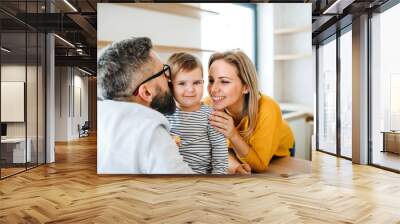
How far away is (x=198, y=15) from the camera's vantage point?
6238 mm

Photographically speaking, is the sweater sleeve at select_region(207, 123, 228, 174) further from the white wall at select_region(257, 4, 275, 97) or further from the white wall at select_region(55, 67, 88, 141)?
the white wall at select_region(55, 67, 88, 141)

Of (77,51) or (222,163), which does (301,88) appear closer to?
(222,163)

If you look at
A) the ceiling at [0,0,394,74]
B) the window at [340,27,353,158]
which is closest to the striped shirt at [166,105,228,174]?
the ceiling at [0,0,394,74]

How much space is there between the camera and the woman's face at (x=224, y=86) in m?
6.06

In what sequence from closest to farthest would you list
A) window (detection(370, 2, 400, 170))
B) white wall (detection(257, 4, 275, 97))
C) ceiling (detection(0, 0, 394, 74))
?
white wall (detection(257, 4, 275, 97)) < ceiling (detection(0, 0, 394, 74)) < window (detection(370, 2, 400, 170))

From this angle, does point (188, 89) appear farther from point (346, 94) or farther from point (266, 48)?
point (346, 94)

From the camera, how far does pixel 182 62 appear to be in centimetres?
611

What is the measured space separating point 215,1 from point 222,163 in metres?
2.66

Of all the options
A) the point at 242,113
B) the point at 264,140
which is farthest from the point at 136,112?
the point at 264,140

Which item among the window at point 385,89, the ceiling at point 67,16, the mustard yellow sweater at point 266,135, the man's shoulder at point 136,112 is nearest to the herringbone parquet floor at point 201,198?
the mustard yellow sweater at point 266,135

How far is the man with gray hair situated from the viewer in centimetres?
601

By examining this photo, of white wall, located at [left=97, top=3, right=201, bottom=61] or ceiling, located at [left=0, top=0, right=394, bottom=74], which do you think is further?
ceiling, located at [left=0, top=0, right=394, bottom=74]

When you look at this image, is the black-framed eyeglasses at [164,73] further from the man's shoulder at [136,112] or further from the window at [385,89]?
the window at [385,89]

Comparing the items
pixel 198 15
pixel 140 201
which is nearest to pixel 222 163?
pixel 140 201
